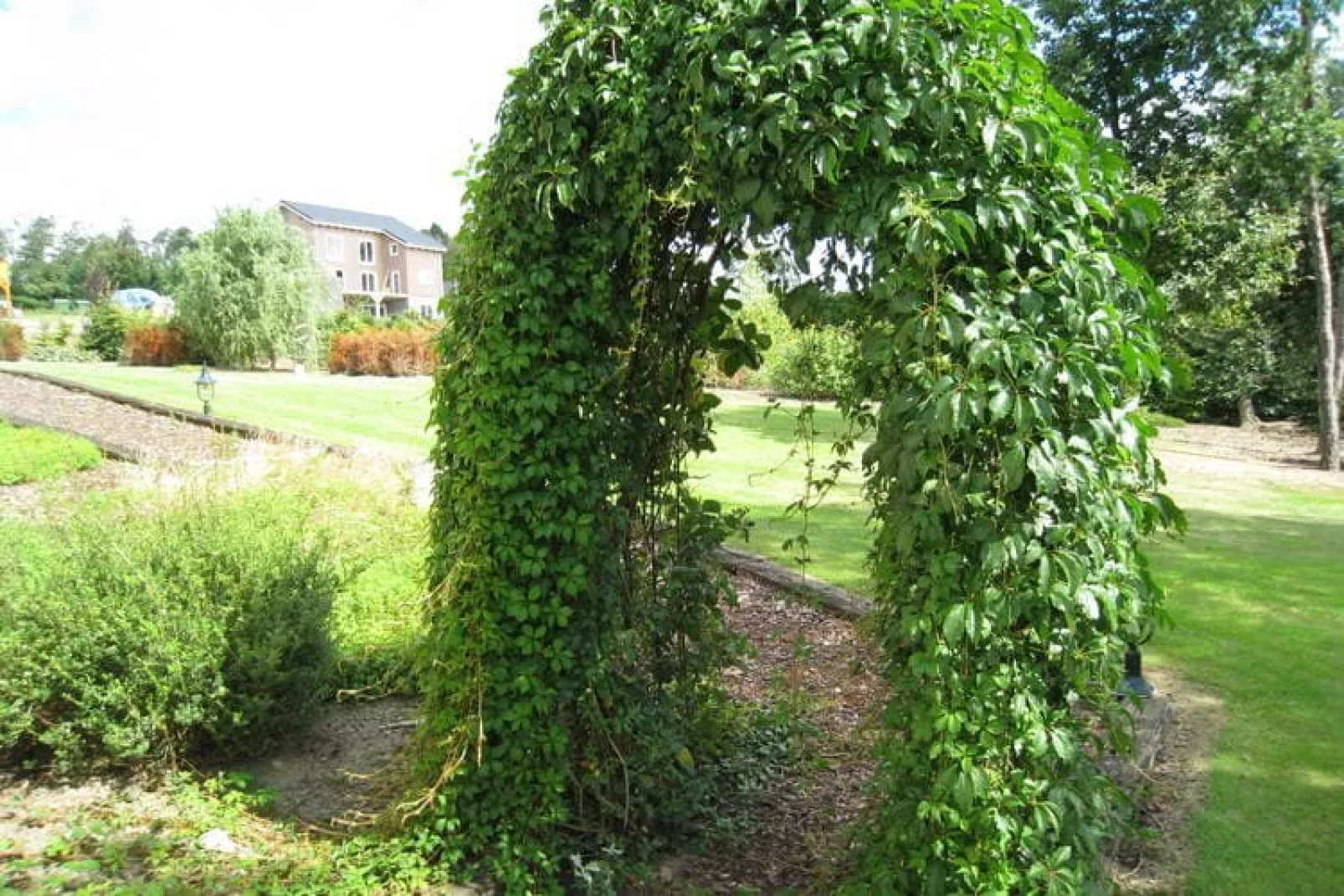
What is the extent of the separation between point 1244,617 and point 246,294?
27241mm

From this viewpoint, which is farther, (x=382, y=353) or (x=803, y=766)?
(x=382, y=353)

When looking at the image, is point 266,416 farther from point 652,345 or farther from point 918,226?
point 918,226

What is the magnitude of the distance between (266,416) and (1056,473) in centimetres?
1476

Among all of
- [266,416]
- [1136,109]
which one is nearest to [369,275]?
[266,416]

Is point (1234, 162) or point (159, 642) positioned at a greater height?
point (1234, 162)

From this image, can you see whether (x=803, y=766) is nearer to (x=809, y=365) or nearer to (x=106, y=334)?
(x=809, y=365)

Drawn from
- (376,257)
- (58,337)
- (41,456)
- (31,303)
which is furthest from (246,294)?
(31,303)

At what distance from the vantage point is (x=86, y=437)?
10.1 metres

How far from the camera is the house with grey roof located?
50.6m

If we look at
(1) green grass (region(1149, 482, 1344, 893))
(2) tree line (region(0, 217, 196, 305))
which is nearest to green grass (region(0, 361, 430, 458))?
(1) green grass (region(1149, 482, 1344, 893))

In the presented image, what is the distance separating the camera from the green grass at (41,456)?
823 cm

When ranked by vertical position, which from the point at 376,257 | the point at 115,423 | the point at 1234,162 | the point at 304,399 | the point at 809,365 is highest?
the point at 376,257

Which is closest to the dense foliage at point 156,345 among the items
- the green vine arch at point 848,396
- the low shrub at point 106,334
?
the low shrub at point 106,334

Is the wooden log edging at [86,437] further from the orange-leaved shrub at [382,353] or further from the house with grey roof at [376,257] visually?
the house with grey roof at [376,257]
